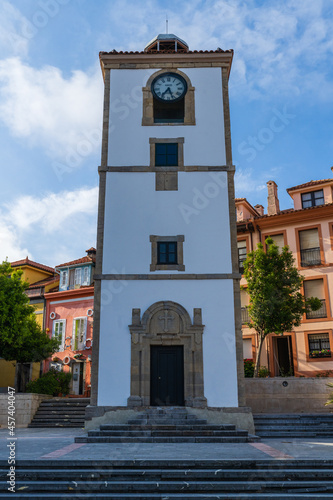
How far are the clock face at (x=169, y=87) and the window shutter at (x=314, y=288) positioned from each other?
1410 centimetres

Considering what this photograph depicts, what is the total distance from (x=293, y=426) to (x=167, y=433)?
4.58 metres

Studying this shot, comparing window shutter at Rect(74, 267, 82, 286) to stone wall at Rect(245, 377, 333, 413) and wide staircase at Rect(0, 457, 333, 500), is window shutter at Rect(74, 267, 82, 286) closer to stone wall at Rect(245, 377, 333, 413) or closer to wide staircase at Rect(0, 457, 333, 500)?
stone wall at Rect(245, 377, 333, 413)

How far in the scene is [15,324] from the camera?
22359mm

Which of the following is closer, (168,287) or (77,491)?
(77,491)

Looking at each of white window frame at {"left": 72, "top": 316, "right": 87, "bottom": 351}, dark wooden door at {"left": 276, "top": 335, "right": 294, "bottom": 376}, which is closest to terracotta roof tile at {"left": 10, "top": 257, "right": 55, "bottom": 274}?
white window frame at {"left": 72, "top": 316, "right": 87, "bottom": 351}

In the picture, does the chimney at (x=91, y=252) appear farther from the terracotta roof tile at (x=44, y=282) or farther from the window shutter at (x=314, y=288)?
the window shutter at (x=314, y=288)

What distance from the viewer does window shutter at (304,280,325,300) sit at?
2805 cm

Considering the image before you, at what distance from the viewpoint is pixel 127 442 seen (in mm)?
13211

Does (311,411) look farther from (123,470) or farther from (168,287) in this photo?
(123,470)

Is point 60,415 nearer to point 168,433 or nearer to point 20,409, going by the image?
point 20,409

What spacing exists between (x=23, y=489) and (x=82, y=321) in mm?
22624

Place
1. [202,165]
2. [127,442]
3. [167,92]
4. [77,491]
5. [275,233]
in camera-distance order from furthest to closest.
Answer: [275,233]
[167,92]
[202,165]
[127,442]
[77,491]

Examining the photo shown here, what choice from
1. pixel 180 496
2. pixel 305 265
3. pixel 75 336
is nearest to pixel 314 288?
pixel 305 265

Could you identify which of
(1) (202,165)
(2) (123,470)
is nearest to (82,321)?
(1) (202,165)
